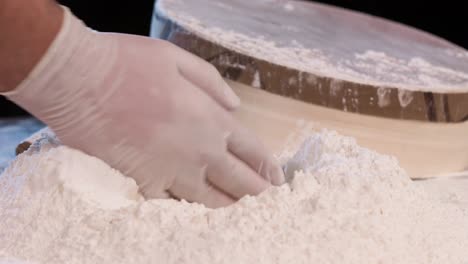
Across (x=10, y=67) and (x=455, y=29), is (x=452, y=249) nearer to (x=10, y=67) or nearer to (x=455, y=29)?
(x=10, y=67)

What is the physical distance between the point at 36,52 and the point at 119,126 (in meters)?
0.16

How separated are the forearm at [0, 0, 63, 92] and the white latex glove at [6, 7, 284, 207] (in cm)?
1

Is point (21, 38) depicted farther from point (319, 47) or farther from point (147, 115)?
point (319, 47)

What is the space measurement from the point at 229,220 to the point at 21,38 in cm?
37

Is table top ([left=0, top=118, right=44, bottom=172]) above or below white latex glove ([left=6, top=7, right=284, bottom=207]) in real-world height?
below

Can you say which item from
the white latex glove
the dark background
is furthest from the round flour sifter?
the dark background

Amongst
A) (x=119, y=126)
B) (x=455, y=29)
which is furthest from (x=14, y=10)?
(x=455, y=29)

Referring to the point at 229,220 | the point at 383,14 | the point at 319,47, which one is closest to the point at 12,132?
the point at 319,47

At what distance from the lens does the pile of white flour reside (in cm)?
79

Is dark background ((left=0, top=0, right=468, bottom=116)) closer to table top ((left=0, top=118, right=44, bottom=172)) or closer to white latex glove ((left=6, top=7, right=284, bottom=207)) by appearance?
table top ((left=0, top=118, right=44, bottom=172))

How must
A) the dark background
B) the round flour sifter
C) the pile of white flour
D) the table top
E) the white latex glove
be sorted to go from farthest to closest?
the dark background
the table top
the round flour sifter
the white latex glove
the pile of white flour

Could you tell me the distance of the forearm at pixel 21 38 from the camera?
855 mm

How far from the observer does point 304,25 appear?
5.73ft

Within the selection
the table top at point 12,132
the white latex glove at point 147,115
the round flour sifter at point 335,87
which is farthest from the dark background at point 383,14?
the white latex glove at point 147,115
